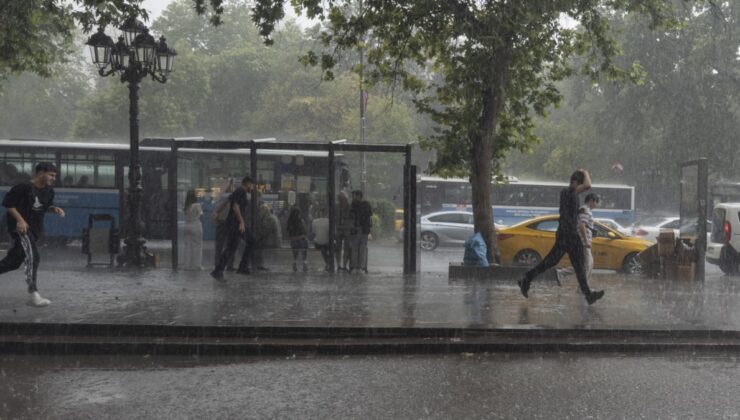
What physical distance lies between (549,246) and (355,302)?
362 inches

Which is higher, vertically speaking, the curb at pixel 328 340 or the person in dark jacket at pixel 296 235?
the person in dark jacket at pixel 296 235

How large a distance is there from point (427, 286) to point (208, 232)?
192 inches

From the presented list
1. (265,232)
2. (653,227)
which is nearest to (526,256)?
(265,232)

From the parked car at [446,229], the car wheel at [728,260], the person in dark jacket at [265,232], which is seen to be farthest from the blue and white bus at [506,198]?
the person in dark jacket at [265,232]

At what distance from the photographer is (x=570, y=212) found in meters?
10.9

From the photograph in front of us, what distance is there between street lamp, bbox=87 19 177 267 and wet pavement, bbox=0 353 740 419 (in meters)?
8.84

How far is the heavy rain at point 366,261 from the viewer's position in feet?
21.9

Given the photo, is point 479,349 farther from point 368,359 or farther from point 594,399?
point 594,399

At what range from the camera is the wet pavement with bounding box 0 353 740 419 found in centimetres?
579

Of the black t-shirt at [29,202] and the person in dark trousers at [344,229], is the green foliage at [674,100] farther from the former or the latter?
the black t-shirt at [29,202]

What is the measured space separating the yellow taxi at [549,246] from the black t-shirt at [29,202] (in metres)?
11.6

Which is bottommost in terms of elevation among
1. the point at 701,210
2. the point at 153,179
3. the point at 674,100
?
the point at 701,210

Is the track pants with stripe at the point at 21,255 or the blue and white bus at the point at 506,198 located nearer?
the track pants with stripe at the point at 21,255

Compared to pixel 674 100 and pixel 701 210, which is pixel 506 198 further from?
pixel 701 210
